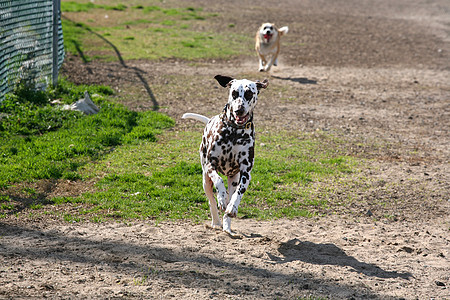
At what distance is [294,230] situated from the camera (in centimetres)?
700

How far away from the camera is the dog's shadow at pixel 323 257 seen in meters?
5.88

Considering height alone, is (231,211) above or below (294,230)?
above

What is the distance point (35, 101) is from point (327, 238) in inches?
291

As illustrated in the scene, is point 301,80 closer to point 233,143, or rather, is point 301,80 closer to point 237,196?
Answer: point 233,143

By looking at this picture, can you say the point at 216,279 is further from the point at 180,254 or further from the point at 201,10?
the point at 201,10

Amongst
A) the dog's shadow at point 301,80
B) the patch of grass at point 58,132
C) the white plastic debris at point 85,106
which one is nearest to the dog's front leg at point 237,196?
the patch of grass at point 58,132

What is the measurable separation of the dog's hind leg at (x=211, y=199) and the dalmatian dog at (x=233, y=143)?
0.16m

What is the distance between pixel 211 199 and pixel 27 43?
7.51 m

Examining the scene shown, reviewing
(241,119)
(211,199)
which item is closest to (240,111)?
(241,119)

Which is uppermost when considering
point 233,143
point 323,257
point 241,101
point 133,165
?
point 241,101

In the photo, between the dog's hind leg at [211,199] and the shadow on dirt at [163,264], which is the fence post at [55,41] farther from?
the dog's hind leg at [211,199]

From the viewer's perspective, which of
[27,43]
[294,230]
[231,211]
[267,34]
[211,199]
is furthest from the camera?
Answer: [267,34]

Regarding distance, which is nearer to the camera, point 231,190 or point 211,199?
point 231,190

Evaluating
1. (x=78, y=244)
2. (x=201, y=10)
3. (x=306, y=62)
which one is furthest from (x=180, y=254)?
(x=201, y=10)
